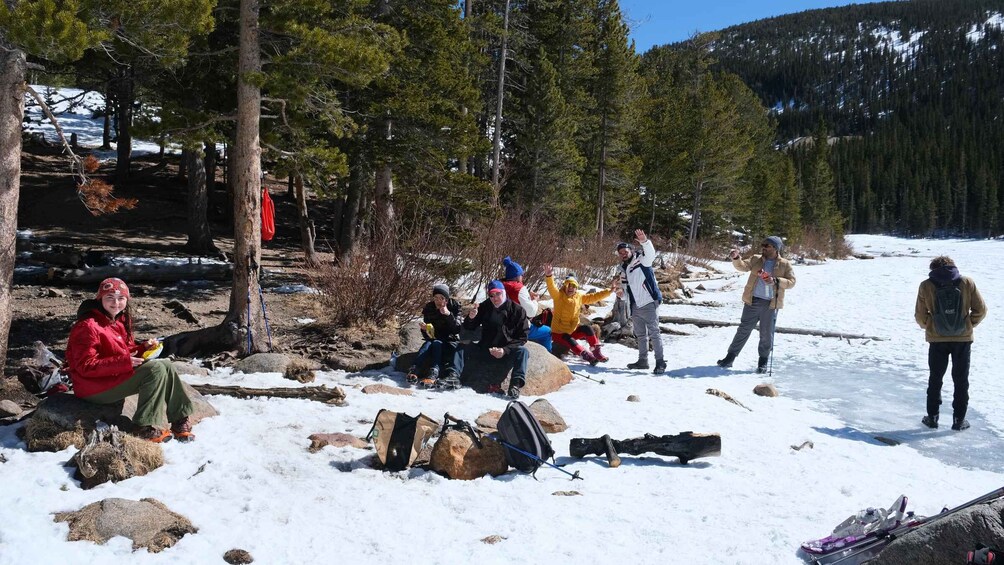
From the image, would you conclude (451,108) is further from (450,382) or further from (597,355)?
(450,382)

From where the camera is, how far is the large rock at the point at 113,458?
4.59 metres

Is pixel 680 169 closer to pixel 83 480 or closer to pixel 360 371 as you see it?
pixel 360 371

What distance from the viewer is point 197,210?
16.9m

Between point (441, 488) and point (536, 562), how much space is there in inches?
46.3

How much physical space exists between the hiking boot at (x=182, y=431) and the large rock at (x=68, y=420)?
0.28ft

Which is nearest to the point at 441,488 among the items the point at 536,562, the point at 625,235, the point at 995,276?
the point at 536,562

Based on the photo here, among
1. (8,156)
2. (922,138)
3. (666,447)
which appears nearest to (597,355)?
Answer: (666,447)

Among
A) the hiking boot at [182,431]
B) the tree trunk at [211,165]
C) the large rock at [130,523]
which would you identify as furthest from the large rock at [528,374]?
the tree trunk at [211,165]

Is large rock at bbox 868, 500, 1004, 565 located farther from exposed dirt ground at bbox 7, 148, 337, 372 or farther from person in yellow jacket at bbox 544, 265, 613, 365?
exposed dirt ground at bbox 7, 148, 337, 372

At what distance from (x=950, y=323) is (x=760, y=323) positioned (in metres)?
2.79

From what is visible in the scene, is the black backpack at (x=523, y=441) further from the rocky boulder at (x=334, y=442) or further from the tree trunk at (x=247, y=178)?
the tree trunk at (x=247, y=178)

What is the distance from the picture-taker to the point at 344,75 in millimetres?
8555

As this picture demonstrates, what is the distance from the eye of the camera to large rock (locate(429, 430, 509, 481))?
5238 millimetres

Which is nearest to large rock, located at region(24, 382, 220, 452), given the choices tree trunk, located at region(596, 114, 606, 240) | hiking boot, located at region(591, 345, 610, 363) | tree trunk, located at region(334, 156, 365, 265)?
hiking boot, located at region(591, 345, 610, 363)
